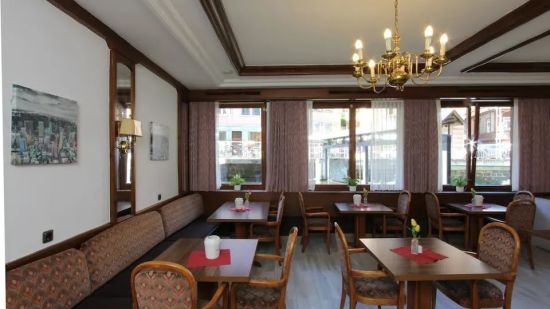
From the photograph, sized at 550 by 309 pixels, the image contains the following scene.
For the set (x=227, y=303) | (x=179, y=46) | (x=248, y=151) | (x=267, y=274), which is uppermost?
(x=179, y=46)

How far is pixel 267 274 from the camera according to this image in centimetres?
392

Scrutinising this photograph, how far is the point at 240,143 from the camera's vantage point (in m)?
5.89

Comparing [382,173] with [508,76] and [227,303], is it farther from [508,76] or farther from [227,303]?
[227,303]

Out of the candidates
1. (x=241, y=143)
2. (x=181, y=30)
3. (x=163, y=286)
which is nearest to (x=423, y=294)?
(x=163, y=286)

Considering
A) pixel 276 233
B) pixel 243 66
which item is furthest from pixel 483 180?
pixel 243 66

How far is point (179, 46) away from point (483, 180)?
5.61 metres

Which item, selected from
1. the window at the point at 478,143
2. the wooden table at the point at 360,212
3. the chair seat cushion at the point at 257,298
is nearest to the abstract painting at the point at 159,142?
the chair seat cushion at the point at 257,298

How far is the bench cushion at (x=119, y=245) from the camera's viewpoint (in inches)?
101

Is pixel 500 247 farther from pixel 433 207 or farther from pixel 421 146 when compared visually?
pixel 421 146

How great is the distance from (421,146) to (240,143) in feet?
10.6

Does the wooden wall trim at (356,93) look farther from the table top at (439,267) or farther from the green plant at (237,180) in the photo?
the table top at (439,267)

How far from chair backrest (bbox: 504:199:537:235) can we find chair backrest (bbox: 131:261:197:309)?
4.33 meters

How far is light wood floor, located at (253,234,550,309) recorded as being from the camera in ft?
10.4

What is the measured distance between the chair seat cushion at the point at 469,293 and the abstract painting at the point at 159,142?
3.65m
